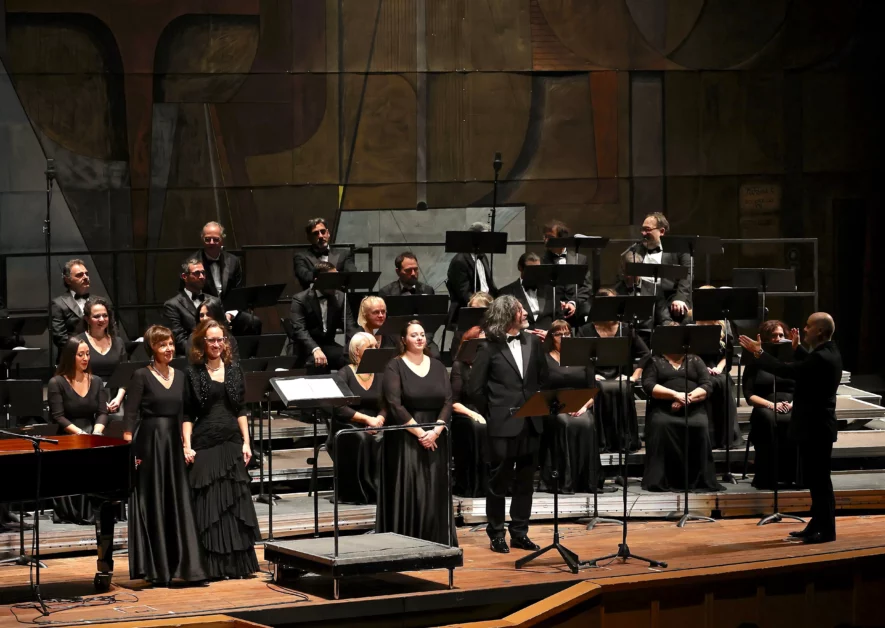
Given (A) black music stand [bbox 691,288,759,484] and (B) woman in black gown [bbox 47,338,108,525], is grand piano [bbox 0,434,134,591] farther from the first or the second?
(A) black music stand [bbox 691,288,759,484]

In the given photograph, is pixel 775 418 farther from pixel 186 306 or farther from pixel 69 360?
pixel 69 360

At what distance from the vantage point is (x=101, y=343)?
7797 mm

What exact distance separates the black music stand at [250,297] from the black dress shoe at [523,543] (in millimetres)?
2008

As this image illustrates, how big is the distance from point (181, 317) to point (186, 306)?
0.24 ft

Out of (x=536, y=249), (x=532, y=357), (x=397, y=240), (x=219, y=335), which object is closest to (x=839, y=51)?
(x=536, y=249)

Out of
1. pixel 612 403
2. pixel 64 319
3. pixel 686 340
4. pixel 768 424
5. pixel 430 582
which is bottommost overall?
pixel 430 582

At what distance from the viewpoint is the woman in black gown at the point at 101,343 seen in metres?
7.66

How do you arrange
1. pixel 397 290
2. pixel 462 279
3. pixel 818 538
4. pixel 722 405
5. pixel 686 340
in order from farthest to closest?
pixel 462 279 → pixel 397 290 → pixel 722 405 → pixel 686 340 → pixel 818 538

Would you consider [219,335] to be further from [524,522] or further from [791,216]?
[791,216]

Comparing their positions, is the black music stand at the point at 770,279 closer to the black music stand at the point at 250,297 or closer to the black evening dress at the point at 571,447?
the black evening dress at the point at 571,447

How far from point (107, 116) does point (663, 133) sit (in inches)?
184

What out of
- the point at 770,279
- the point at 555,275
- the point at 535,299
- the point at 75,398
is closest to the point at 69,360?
the point at 75,398

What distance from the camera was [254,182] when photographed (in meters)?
11.2

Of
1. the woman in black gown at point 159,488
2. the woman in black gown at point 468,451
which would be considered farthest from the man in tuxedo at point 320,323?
the woman in black gown at point 159,488
